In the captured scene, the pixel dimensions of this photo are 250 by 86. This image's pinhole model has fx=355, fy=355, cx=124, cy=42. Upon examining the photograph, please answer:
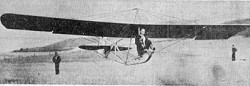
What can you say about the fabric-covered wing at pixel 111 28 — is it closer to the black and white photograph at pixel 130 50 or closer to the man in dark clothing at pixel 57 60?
the black and white photograph at pixel 130 50

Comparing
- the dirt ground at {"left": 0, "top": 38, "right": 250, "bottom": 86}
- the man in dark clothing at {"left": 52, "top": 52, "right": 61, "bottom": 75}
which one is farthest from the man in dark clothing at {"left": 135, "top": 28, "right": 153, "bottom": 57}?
the man in dark clothing at {"left": 52, "top": 52, "right": 61, "bottom": 75}

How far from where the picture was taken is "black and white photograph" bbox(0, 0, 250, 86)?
3215mm

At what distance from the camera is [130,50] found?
127 inches

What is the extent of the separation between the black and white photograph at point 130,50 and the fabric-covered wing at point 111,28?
0.12ft

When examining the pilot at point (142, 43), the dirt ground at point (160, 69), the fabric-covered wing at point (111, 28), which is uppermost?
the fabric-covered wing at point (111, 28)

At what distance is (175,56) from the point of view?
10.6ft

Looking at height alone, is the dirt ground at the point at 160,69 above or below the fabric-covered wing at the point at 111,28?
below

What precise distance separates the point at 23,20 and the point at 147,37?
3.56 ft

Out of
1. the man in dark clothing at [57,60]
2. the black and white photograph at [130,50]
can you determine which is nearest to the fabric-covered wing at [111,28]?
the black and white photograph at [130,50]

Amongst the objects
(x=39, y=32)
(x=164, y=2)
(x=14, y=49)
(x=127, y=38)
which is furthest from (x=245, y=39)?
(x=14, y=49)

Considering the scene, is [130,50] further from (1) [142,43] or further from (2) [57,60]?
(2) [57,60]

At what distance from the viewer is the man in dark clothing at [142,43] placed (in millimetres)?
3160

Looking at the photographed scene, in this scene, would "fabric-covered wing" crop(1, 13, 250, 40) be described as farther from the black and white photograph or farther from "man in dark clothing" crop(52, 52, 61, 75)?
"man in dark clothing" crop(52, 52, 61, 75)

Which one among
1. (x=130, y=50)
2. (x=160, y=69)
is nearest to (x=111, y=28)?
(x=130, y=50)
